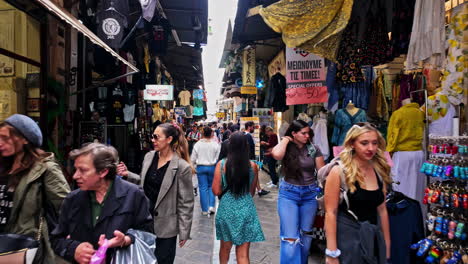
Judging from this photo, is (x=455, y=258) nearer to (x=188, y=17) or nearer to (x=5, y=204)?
(x=5, y=204)

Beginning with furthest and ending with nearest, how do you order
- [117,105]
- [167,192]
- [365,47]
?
[117,105] < [365,47] < [167,192]

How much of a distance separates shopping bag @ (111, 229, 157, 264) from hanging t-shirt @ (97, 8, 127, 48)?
421cm

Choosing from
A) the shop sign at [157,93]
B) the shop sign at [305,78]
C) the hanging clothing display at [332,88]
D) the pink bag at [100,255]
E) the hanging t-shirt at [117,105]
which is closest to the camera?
the pink bag at [100,255]

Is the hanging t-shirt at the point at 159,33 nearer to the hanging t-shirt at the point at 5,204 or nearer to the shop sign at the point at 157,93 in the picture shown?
the shop sign at the point at 157,93

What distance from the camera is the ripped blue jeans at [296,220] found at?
3.63 metres

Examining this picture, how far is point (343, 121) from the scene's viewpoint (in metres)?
5.41

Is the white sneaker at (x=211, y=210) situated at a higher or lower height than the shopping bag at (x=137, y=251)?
lower

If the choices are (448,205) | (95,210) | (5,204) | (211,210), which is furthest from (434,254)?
(211,210)

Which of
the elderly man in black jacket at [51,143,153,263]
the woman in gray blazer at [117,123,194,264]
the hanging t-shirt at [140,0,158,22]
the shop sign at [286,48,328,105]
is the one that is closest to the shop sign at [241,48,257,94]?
the hanging t-shirt at [140,0,158,22]

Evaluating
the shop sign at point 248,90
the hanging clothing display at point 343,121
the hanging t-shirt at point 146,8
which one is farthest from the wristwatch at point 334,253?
the shop sign at point 248,90

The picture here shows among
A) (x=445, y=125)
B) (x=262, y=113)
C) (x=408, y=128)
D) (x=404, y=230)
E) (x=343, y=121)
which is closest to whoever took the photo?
(x=404, y=230)

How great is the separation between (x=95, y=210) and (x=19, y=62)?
3.48 m

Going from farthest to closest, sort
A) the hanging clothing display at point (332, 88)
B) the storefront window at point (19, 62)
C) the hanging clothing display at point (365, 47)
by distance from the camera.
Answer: the hanging clothing display at point (332, 88), the hanging clothing display at point (365, 47), the storefront window at point (19, 62)

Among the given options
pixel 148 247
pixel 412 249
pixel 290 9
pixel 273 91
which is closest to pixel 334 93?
pixel 290 9
